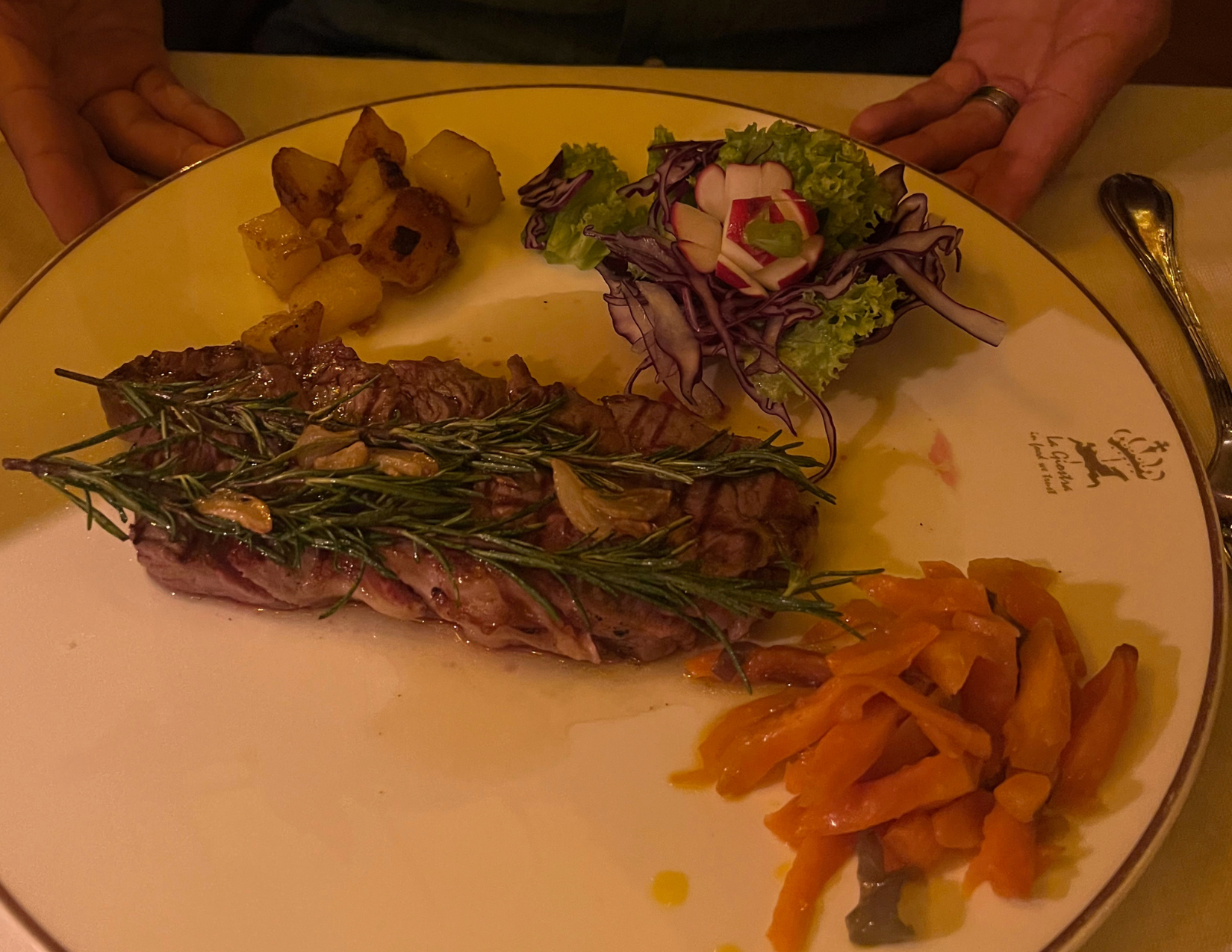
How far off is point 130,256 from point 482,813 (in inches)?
76.8

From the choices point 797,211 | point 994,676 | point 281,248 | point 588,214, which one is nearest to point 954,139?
point 797,211

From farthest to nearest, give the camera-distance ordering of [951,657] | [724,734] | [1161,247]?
[1161,247] → [724,734] → [951,657]

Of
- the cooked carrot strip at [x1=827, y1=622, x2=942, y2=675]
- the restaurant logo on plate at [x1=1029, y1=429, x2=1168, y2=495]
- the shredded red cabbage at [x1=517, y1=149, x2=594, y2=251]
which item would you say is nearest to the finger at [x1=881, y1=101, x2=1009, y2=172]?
the shredded red cabbage at [x1=517, y1=149, x2=594, y2=251]

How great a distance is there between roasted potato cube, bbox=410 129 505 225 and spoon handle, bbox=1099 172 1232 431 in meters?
1.99

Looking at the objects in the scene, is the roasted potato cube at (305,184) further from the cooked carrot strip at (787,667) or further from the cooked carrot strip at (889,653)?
Answer: the cooked carrot strip at (889,653)

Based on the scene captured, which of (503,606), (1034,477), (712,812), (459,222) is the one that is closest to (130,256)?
(459,222)

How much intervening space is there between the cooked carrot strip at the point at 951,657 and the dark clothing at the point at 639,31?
2.58m

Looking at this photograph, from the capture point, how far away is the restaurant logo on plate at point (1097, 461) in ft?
7.34

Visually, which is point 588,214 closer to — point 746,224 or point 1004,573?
point 746,224

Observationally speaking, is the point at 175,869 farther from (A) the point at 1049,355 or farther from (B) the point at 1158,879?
(A) the point at 1049,355

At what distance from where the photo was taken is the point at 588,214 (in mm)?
2711

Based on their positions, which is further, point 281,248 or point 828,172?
point 281,248

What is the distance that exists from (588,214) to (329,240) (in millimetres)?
774

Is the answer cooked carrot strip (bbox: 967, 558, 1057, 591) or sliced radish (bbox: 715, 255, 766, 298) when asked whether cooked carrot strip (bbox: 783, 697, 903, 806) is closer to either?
cooked carrot strip (bbox: 967, 558, 1057, 591)
